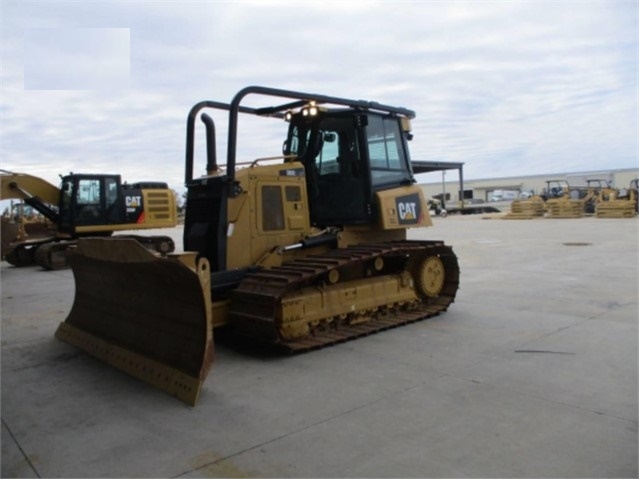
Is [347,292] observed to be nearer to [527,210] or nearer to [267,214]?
[267,214]

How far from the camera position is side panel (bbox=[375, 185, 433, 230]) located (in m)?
6.87

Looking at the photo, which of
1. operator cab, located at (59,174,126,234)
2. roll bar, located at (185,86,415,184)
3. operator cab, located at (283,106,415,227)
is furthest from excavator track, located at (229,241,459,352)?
operator cab, located at (59,174,126,234)

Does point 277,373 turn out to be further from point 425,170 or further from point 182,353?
point 425,170

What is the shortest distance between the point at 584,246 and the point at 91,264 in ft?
42.9

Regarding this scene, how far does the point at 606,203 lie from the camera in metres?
30.4

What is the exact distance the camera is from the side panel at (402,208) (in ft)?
22.5

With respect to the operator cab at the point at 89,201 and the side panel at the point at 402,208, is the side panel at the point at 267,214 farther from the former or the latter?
the operator cab at the point at 89,201

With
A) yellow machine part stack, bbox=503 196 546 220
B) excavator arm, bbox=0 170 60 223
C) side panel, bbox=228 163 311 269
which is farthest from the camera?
yellow machine part stack, bbox=503 196 546 220

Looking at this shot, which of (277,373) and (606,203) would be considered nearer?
(277,373)

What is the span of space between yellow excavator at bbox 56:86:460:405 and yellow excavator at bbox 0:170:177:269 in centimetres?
898

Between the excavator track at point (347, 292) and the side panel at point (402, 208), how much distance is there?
0.28 m

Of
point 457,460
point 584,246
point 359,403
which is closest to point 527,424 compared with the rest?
point 457,460

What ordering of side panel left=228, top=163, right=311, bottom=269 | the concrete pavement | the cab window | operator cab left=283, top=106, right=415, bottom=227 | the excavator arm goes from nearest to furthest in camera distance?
the concrete pavement
side panel left=228, top=163, right=311, bottom=269
operator cab left=283, top=106, right=415, bottom=227
the cab window
the excavator arm

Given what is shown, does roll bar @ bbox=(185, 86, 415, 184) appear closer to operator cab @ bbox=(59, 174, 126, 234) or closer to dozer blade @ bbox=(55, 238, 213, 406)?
dozer blade @ bbox=(55, 238, 213, 406)
